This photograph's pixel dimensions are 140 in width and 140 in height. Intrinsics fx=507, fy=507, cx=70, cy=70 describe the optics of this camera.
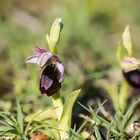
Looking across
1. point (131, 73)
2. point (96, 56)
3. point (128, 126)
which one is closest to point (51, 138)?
point (128, 126)

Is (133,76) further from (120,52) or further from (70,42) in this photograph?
(70,42)

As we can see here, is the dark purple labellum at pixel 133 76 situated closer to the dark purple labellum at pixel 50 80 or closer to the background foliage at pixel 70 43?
the background foliage at pixel 70 43

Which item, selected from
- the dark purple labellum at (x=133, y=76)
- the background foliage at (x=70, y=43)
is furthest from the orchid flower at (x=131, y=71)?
the background foliage at (x=70, y=43)

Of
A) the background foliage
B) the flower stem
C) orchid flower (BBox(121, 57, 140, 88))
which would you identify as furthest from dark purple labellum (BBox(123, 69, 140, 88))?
the flower stem

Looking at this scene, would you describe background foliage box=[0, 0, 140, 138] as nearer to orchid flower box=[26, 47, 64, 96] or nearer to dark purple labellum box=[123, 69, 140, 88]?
dark purple labellum box=[123, 69, 140, 88]

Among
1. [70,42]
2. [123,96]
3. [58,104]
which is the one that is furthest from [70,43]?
[58,104]

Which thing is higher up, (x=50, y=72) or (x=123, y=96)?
(x=50, y=72)
